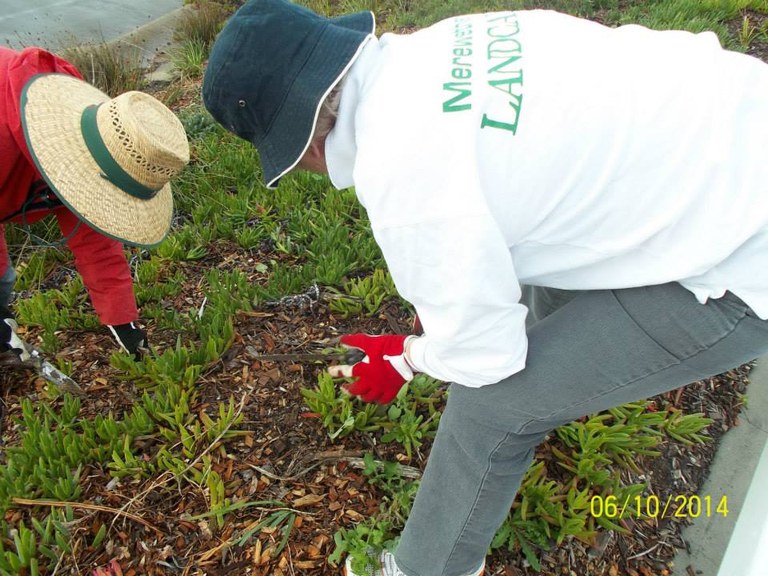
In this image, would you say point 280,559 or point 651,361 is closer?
point 651,361

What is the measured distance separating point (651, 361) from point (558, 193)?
0.43m

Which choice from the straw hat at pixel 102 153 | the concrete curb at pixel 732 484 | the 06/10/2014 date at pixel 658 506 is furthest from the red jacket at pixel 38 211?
the concrete curb at pixel 732 484

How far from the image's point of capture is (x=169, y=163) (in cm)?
171

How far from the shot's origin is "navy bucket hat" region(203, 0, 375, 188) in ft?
3.45

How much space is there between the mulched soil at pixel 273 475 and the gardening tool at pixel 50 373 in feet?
0.22

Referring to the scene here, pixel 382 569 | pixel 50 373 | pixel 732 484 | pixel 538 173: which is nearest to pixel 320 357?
pixel 382 569

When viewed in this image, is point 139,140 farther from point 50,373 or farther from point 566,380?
point 566,380

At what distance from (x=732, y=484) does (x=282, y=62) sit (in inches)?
83.0

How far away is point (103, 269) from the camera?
78.4 inches

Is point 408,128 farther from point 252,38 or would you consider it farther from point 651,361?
point 651,361

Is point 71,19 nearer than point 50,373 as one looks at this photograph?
No

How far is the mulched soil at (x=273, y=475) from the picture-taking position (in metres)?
1.74

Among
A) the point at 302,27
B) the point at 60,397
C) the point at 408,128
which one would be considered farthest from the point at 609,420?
the point at 60,397

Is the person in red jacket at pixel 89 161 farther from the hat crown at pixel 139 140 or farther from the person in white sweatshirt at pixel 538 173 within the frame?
the person in white sweatshirt at pixel 538 173
